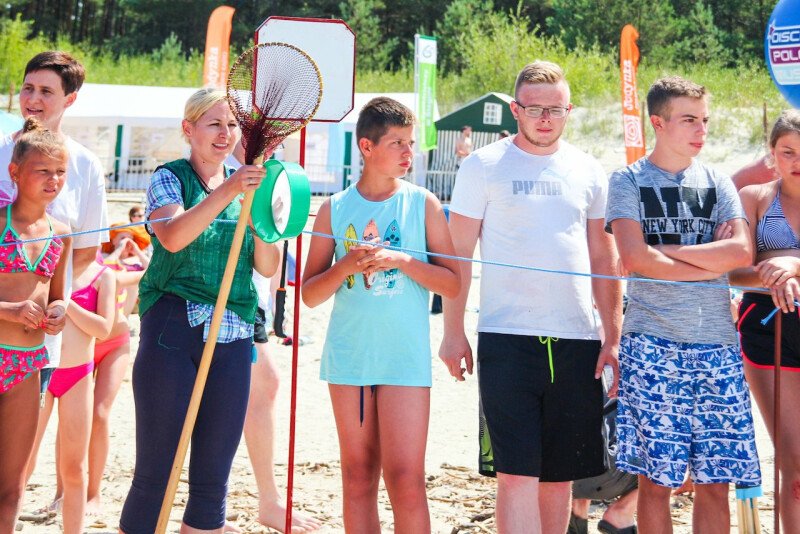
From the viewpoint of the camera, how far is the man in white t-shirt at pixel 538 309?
3.64 meters

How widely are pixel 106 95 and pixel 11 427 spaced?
22904mm

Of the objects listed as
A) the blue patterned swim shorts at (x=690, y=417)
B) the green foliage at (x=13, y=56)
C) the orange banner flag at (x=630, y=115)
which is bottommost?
the blue patterned swim shorts at (x=690, y=417)

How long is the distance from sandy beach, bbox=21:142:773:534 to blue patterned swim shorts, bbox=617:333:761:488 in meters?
1.27

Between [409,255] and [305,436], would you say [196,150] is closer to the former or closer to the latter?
[409,255]

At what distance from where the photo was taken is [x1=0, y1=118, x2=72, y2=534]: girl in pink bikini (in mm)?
3369

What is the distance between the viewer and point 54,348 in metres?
3.63

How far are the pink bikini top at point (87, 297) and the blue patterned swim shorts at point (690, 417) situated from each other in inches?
101

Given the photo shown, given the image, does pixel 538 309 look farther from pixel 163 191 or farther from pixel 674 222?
pixel 163 191

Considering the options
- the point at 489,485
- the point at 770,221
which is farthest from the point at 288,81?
the point at 489,485

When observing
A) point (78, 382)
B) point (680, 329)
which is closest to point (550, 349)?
point (680, 329)

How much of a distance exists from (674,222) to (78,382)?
8.90 feet

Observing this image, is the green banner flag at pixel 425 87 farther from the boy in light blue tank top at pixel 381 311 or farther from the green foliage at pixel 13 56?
the green foliage at pixel 13 56

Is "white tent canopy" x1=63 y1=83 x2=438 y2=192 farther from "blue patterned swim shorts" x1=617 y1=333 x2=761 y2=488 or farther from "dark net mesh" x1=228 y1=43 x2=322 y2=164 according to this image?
"blue patterned swim shorts" x1=617 y1=333 x2=761 y2=488

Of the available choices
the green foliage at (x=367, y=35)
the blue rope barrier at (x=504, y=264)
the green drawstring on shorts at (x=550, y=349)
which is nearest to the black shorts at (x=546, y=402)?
the green drawstring on shorts at (x=550, y=349)
